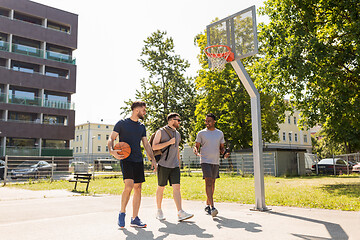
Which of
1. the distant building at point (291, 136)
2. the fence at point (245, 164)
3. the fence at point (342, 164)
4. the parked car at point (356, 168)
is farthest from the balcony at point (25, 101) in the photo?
the distant building at point (291, 136)

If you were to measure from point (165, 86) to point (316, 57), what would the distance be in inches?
907

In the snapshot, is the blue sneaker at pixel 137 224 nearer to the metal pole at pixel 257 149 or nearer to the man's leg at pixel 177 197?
the man's leg at pixel 177 197

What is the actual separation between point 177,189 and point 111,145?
162cm

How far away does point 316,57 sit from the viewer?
13836 mm

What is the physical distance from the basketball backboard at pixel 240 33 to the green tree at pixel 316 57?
7498 millimetres

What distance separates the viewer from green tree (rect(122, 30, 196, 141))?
34.6 m

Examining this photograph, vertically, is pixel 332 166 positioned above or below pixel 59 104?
below

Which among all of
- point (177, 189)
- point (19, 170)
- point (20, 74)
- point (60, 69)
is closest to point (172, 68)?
point (60, 69)

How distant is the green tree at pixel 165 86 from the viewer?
3459cm

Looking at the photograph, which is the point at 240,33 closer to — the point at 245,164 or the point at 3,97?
the point at 245,164

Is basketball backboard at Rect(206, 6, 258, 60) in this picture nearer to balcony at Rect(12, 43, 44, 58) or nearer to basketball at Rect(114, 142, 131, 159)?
basketball at Rect(114, 142, 131, 159)

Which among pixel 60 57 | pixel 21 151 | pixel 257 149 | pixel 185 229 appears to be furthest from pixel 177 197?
pixel 60 57

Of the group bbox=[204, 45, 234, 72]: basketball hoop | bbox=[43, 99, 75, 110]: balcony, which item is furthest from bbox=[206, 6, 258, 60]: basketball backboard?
bbox=[43, 99, 75, 110]: balcony

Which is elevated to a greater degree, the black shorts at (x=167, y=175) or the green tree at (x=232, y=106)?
the green tree at (x=232, y=106)
